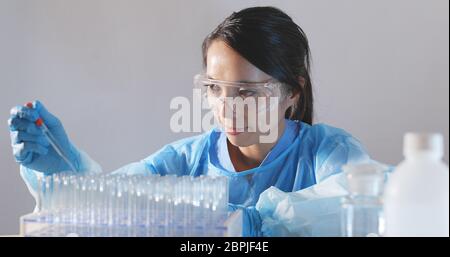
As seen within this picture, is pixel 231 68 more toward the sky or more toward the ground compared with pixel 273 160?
more toward the sky

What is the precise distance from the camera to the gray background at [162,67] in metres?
2.75

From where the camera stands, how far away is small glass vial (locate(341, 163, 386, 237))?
985 millimetres

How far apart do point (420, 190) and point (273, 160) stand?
1.03 m

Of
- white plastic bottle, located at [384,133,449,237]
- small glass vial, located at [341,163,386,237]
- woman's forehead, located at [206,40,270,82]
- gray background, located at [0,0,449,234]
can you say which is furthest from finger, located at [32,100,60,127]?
gray background, located at [0,0,449,234]

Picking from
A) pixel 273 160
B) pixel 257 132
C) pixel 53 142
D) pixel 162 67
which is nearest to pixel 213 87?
pixel 257 132

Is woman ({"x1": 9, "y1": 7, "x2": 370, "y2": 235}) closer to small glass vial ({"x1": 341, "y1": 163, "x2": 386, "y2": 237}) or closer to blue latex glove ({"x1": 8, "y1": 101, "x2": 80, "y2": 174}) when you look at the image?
blue latex glove ({"x1": 8, "y1": 101, "x2": 80, "y2": 174})

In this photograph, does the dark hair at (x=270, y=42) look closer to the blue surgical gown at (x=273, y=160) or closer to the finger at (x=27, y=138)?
the blue surgical gown at (x=273, y=160)


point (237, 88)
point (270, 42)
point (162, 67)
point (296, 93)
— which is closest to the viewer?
point (237, 88)

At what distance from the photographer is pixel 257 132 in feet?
6.07

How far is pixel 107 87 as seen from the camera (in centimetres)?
291

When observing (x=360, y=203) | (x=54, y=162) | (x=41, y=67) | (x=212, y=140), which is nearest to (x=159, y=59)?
(x=41, y=67)

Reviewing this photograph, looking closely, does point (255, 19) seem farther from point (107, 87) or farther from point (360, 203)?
point (107, 87)

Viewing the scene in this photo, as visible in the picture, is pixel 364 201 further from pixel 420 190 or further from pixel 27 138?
pixel 27 138

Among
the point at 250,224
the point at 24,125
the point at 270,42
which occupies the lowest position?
the point at 250,224
